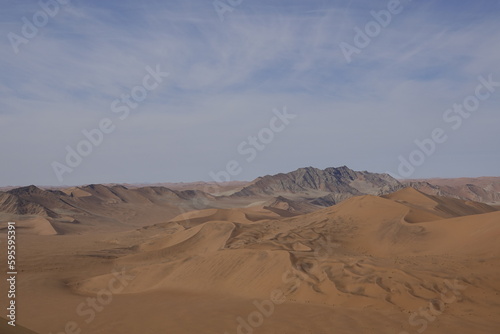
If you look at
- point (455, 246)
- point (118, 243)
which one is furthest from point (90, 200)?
point (455, 246)

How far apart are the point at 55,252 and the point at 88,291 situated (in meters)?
8.24

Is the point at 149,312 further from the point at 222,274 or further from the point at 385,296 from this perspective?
the point at 385,296

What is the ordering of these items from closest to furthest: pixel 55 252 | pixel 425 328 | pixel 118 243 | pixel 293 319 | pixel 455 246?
pixel 425 328
pixel 293 319
pixel 455 246
pixel 55 252
pixel 118 243

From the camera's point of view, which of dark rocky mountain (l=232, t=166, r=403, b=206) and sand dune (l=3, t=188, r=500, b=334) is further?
dark rocky mountain (l=232, t=166, r=403, b=206)

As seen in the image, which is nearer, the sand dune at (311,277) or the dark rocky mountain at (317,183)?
the sand dune at (311,277)

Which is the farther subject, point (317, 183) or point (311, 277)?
point (317, 183)

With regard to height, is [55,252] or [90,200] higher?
[90,200]

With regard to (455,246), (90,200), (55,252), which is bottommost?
(455,246)

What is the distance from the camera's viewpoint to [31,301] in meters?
11.9

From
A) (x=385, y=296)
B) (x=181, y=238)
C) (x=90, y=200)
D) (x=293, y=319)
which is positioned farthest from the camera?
(x=90, y=200)

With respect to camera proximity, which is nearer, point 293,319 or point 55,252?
point 293,319

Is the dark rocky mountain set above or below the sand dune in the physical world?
above

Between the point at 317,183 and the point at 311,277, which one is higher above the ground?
the point at 317,183

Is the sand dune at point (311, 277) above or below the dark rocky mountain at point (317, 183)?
below
